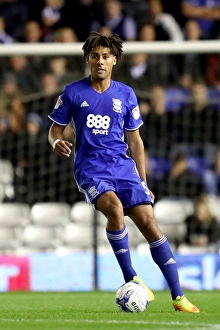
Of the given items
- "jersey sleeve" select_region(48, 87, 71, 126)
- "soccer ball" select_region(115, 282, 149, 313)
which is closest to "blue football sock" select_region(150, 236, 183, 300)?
"soccer ball" select_region(115, 282, 149, 313)

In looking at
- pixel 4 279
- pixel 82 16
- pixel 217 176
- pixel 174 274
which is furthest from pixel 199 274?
pixel 82 16

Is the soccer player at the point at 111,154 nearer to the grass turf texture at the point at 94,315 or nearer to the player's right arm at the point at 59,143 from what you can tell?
the player's right arm at the point at 59,143

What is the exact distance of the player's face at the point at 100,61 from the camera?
269 inches

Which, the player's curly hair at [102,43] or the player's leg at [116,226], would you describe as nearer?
the player's leg at [116,226]

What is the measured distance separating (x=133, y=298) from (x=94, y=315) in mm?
314

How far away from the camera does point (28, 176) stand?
12062mm

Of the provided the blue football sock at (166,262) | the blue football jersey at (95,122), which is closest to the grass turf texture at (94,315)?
the blue football sock at (166,262)

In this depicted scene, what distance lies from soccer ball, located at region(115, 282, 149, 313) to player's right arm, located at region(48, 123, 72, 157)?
1.07 m

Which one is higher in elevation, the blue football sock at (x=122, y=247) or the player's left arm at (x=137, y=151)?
the player's left arm at (x=137, y=151)

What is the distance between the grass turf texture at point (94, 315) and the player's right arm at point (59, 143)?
1179 mm

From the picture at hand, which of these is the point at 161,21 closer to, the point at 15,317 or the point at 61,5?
the point at 61,5

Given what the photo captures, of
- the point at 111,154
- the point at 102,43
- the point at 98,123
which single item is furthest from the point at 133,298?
the point at 102,43

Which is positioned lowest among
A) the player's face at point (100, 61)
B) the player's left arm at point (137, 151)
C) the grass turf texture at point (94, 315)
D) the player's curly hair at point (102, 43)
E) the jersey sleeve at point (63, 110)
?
the grass turf texture at point (94, 315)

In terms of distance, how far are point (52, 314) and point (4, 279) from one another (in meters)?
4.51
